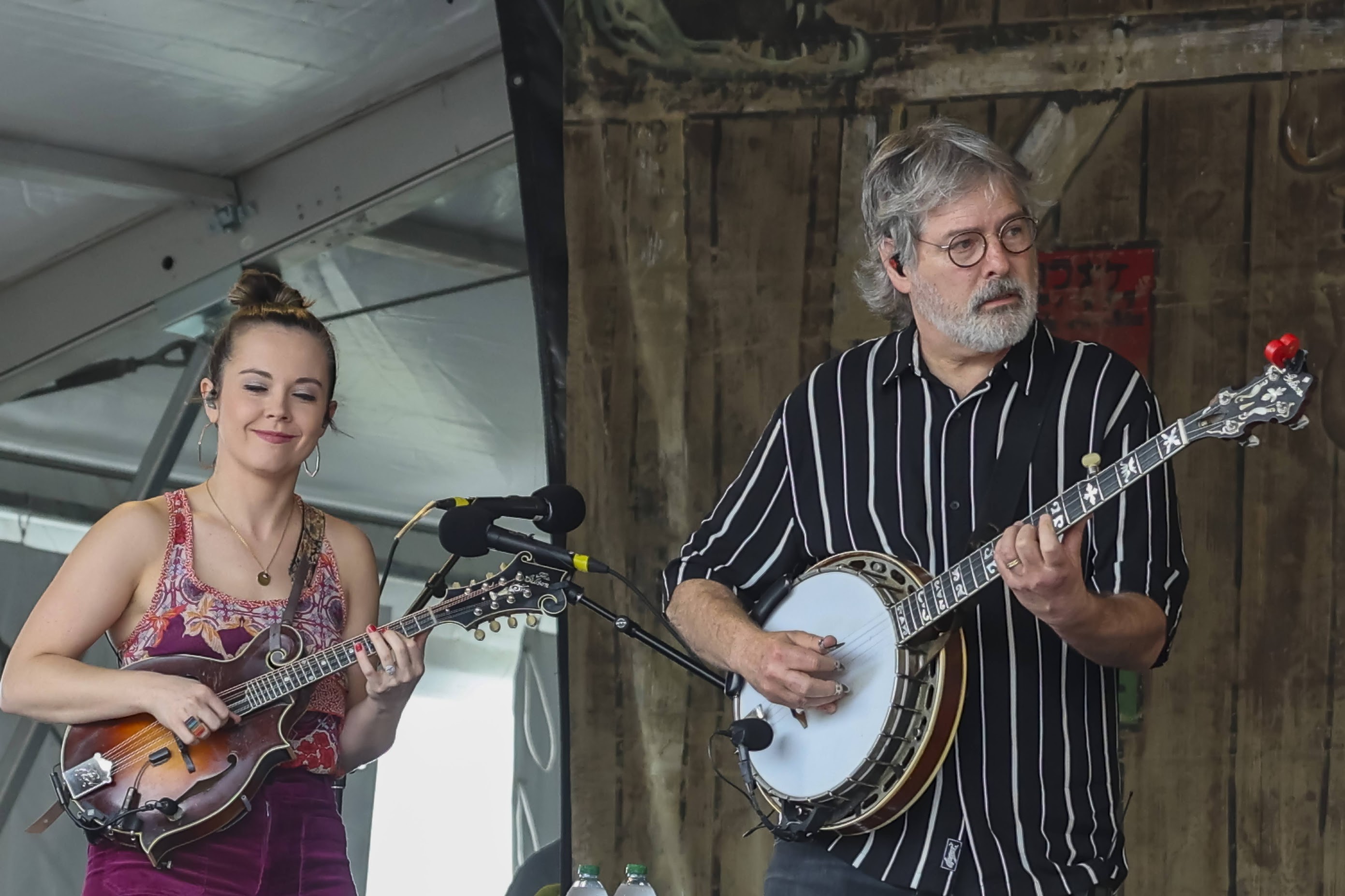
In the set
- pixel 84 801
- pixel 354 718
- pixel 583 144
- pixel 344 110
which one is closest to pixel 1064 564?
pixel 354 718

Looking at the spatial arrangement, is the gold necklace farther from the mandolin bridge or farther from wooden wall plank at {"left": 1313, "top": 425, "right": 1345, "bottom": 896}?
wooden wall plank at {"left": 1313, "top": 425, "right": 1345, "bottom": 896}

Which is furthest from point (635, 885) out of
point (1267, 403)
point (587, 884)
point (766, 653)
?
point (1267, 403)

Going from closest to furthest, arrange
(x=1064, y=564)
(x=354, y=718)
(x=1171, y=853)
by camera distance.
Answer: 1. (x=1064, y=564)
2. (x=354, y=718)
3. (x=1171, y=853)

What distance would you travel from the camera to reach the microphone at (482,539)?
231 centimetres

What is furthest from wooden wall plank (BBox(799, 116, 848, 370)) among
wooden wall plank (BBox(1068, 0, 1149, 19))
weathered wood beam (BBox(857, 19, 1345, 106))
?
wooden wall plank (BBox(1068, 0, 1149, 19))

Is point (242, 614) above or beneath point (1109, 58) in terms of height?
beneath

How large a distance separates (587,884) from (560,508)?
1.26 metres

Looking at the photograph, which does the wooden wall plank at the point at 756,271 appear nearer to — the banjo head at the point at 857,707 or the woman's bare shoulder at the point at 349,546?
the woman's bare shoulder at the point at 349,546

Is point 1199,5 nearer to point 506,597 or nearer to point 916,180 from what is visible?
point 916,180

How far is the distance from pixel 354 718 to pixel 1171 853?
5.68 feet

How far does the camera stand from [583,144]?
3654 millimetres

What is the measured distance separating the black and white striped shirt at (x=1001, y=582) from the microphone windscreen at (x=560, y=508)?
13.8 inches

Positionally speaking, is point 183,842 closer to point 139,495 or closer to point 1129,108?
point 1129,108

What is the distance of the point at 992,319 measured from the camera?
2.05 metres
